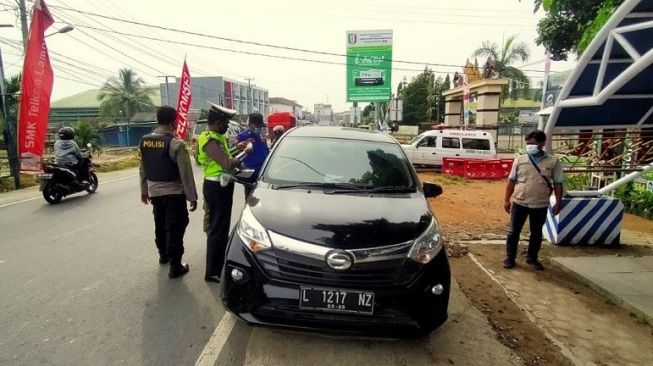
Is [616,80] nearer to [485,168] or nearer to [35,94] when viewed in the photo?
[485,168]

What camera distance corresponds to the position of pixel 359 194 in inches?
124

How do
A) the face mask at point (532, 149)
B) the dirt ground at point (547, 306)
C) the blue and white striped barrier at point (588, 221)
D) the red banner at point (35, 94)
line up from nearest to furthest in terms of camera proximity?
1. the dirt ground at point (547, 306)
2. the face mask at point (532, 149)
3. the blue and white striped barrier at point (588, 221)
4. the red banner at point (35, 94)

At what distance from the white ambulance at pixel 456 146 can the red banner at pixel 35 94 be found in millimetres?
11850

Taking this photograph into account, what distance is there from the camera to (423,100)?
4081 cm

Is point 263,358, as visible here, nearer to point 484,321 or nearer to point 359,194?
point 359,194

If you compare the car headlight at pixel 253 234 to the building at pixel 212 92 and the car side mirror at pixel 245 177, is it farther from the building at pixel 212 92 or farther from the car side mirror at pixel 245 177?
the building at pixel 212 92

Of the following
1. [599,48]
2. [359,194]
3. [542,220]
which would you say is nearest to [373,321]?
[359,194]

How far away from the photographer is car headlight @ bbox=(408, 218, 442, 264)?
101 inches

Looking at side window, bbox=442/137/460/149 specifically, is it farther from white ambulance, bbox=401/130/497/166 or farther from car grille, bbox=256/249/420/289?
car grille, bbox=256/249/420/289

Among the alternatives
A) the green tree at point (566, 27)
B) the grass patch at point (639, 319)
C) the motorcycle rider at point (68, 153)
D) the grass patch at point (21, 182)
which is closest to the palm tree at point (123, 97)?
the grass patch at point (21, 182)

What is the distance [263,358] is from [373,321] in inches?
33.4

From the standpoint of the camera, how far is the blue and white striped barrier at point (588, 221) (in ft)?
18.7

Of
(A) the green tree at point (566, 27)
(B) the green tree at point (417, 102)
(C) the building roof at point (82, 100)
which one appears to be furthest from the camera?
(C) the building roof at point (82, 100)

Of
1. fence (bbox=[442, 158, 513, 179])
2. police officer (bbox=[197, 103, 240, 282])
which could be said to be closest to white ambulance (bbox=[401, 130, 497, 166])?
fence (bbox=[442, 158, 513, 179])
